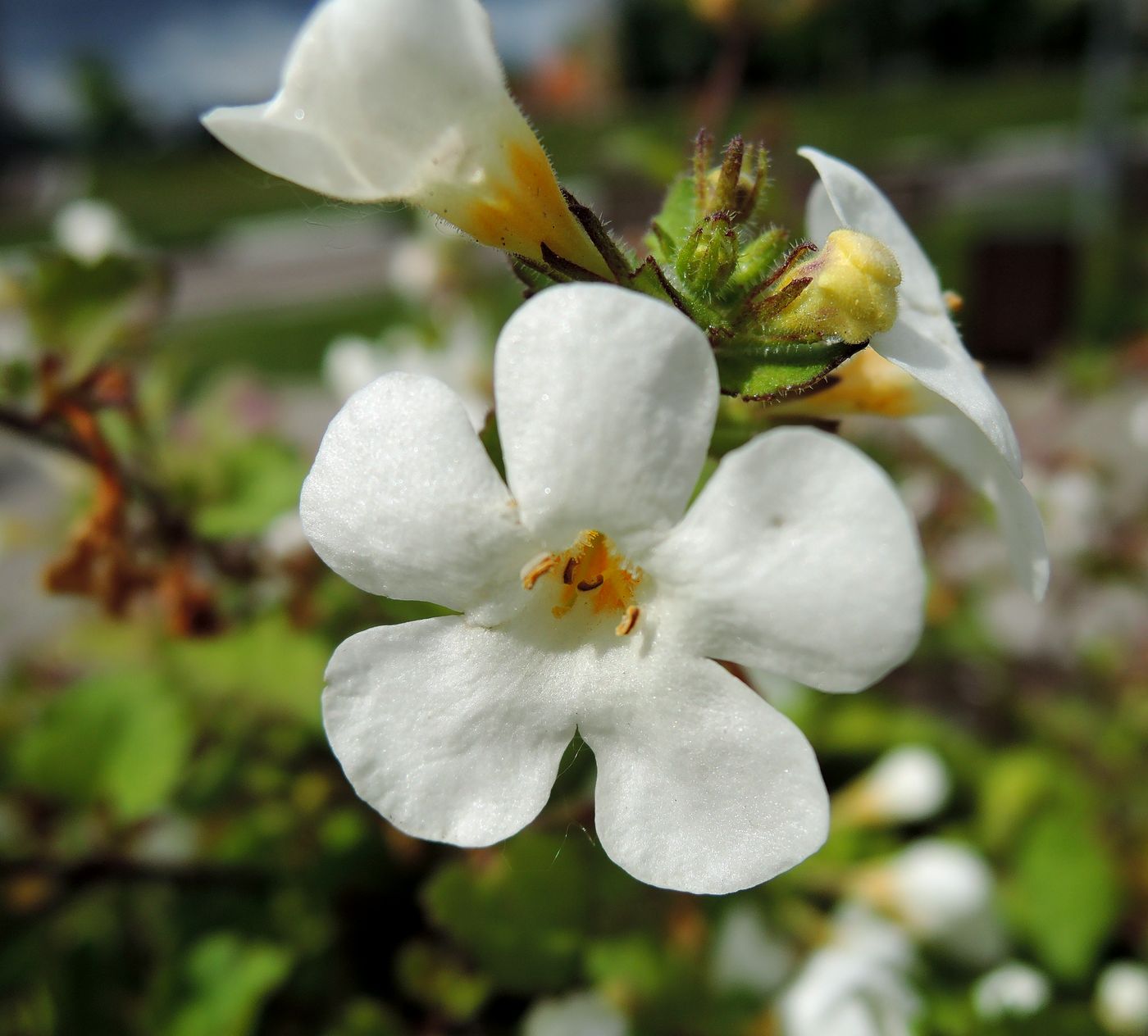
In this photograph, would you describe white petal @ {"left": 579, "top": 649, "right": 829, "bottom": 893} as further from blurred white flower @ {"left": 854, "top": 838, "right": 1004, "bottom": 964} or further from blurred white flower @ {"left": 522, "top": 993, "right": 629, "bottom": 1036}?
blurred white flower @ {"left": 854, "top": 838, "right": 1004, "bottom": 964}

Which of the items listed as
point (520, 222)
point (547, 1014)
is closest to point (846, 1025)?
point (547, 1014)

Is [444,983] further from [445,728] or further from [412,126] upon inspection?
[412,126]

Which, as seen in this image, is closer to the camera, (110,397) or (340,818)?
(110,397)

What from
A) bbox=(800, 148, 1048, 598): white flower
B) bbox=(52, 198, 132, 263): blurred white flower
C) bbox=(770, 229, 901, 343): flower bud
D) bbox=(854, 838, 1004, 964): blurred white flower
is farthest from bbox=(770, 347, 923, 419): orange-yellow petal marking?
bbox=(52, 198, 132, 263): blurred white flower

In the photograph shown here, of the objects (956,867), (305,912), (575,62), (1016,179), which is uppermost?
(305,912)

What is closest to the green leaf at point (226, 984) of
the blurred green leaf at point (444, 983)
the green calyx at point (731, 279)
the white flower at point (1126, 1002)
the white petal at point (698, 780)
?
the blurred green leaf at point (444, 983)

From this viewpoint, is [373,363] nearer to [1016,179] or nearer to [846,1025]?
[846,1025]
